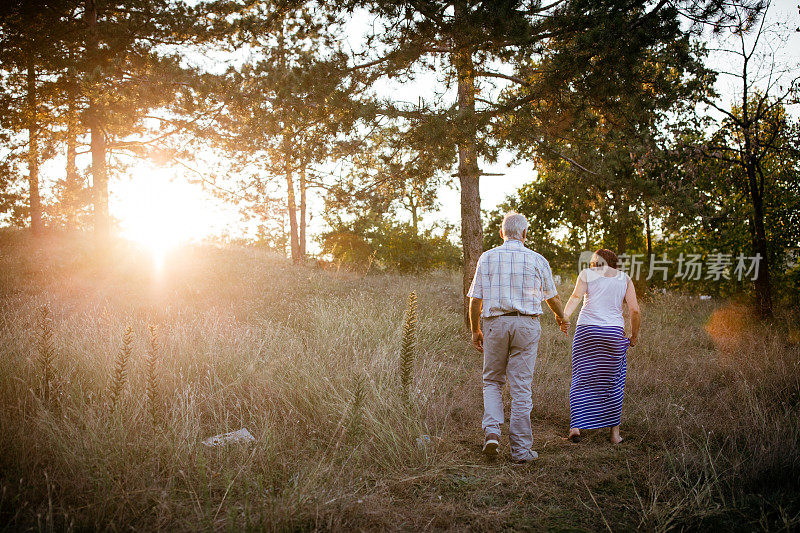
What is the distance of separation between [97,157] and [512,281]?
14.0 m

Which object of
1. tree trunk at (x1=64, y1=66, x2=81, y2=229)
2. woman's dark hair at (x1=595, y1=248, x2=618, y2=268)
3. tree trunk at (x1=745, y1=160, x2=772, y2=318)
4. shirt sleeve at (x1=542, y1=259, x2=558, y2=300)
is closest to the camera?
shirt sleeve at (x1=542, y1=259, x2=558, y2=300)

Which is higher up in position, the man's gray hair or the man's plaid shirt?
the man's gray hair

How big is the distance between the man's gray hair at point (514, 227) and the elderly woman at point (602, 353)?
102cm

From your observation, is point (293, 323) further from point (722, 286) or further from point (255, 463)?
point (722, 286)

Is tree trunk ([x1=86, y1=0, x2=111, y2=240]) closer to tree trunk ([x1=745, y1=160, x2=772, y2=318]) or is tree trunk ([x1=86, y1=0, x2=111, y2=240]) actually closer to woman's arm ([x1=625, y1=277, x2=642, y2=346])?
woman's arm ([x1=625, y1=277, x2=642, y2=346])

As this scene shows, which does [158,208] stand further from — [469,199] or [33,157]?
[469,199]

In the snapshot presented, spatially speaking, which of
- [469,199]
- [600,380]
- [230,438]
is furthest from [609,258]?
[230,438]

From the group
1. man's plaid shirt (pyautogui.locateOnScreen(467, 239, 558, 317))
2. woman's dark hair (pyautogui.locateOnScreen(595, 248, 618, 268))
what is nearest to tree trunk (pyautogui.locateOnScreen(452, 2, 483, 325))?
woman's dark hair (pyautogui.locateOnScreen(595, 248, 618, 268))

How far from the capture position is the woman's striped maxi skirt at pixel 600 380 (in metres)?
4.51

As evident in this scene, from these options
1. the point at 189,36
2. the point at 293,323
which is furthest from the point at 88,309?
the point at 189,36

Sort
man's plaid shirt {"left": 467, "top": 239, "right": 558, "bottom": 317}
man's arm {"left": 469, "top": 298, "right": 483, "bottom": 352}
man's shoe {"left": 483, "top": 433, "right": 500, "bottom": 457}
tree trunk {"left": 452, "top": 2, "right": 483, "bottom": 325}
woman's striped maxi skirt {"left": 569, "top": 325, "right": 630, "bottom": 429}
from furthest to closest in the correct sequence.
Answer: tree trunk {"left": 452, "top": 2, "right": 483, "bottom": 325}
woman's striped maxi skirt {"left": 569, "top": 325, "right": 630, "bottom": 429}
man's arm {"left": 469, "top": 298, "right": 483, "bottom": 352}
man's plaid shirt {"left": 467, "top": 239, "right": 558, "bottom": 317}
man's shoe {"left": 483, "top": 433, "right": 500, "bottom": 457}

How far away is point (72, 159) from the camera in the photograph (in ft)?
46.8

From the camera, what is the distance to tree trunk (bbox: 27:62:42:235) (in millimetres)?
13133

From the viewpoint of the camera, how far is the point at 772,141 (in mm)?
9734
